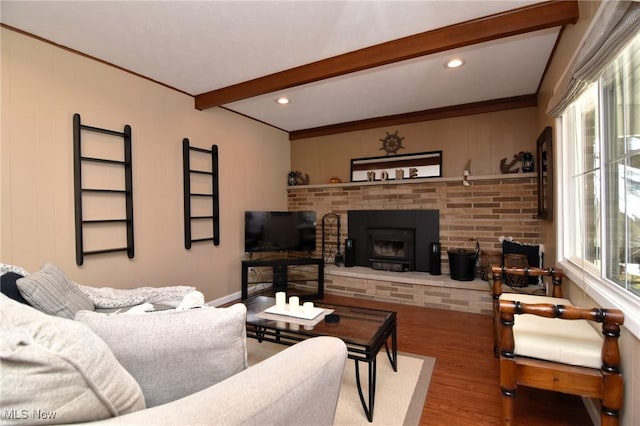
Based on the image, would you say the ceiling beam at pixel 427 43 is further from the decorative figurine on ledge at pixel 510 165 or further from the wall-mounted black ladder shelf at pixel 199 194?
the decorative figurine on ledge at pixel 510 165

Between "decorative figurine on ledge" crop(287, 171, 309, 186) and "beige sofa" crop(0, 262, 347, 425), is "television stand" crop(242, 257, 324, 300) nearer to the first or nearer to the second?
"decorative figurine on ledge" crop(287, 171, 309, 186)

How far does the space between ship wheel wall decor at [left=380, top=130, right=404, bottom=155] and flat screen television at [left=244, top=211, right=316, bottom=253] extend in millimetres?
1479

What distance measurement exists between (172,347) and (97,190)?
2369 mm

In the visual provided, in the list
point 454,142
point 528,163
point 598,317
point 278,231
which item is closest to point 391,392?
point 598,317

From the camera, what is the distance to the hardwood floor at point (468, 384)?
170 centimetres

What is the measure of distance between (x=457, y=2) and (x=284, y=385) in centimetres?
240

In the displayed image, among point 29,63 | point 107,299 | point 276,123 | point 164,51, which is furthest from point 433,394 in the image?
point 276,123

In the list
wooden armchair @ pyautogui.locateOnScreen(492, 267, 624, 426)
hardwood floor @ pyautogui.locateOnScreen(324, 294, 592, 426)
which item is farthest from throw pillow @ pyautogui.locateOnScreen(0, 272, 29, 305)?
wooden armchair @ pyautogui.locateOnScreen(492, 267, 624, 426)

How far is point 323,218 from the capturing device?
479 cm

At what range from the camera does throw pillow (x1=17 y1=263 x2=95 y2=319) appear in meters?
1.49

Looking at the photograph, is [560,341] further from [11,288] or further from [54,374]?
[11,288]

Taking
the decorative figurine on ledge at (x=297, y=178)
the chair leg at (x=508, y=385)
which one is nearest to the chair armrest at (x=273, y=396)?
the chair leg at (x=508, y=385)

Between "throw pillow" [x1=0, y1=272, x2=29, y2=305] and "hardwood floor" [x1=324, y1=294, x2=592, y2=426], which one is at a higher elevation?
"throw pillow" [x1=0, y1=272, x2=29, y2=305]

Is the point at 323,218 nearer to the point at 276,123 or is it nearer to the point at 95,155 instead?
the point at 276,123
